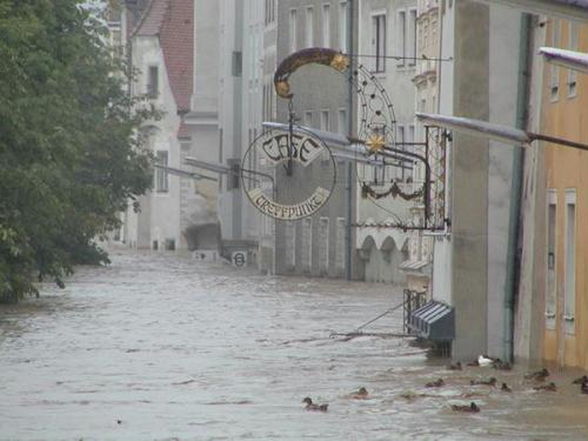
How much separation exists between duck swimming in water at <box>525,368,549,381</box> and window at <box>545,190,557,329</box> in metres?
1.50

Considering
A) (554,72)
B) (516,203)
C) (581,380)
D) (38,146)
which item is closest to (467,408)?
(581,380)

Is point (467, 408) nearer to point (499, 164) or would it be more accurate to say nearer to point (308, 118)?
point (499, 164)

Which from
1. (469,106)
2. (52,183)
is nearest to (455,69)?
(469,106)

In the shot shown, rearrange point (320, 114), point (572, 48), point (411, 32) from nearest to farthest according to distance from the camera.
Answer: point (572, 48) < point (411, 32) < point (320, 114)

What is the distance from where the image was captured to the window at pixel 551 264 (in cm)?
3200

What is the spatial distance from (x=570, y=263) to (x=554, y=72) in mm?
2809

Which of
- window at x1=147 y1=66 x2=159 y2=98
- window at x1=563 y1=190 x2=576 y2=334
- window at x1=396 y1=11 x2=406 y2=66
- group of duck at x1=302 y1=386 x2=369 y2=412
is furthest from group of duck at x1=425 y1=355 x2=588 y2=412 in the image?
window at x1=147 y1=66 x2=159 y2=98

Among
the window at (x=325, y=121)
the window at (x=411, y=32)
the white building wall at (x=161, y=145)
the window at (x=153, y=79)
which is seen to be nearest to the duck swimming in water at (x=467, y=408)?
the window at (x=411, y=32)

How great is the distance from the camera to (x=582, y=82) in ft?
99.4

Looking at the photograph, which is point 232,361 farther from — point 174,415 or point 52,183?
point 52,183

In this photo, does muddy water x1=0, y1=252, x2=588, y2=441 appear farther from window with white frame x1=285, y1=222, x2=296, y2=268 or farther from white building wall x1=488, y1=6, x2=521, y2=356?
window with white frame x1=285, y1=222, x2=296, y2=268

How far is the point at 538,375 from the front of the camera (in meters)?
29.8

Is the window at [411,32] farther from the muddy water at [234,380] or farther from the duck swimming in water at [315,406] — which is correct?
the duck swimming in water at [315,406]

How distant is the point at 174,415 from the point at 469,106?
9470 millimetres
